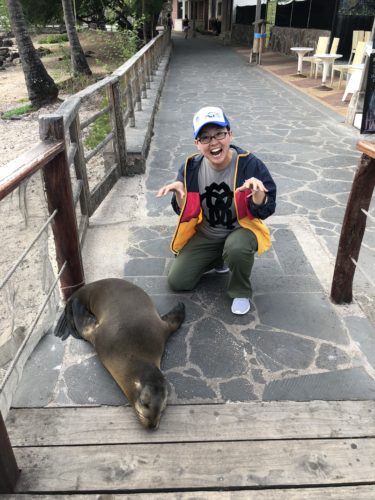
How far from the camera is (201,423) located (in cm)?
230

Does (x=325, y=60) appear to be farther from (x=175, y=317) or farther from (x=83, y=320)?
(x=83, y=320)

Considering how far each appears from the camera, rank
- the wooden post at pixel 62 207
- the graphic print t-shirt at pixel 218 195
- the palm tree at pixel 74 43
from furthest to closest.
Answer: the palm tree at pixel 74 43
the graphic print t-shirt at pixel 218 195
the wooden post at pixel 62 207

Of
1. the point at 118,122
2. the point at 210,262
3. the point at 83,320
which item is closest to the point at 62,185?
the point at 83,320

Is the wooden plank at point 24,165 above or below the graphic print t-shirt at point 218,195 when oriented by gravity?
above

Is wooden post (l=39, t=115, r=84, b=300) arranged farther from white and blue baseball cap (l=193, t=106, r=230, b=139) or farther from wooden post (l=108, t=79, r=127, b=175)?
wooden post (l=108, t=79, r=127, b=175)

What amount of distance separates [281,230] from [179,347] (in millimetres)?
2142

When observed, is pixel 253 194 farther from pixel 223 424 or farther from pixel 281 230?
pixel 281 230

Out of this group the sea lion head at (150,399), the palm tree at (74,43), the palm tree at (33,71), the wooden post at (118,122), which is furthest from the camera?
the palm tree at (74,43)

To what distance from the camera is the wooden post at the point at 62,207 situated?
9.29ft

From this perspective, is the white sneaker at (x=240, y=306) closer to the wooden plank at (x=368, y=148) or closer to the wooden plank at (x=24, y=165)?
the wooden plank at (x=368, y=148)

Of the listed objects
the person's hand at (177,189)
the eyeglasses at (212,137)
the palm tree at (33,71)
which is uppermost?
the eyeglasses at (212,137)

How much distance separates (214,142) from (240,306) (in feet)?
3.97

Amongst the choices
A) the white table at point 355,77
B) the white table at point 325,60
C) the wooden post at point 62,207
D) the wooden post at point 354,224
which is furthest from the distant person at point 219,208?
the white table at point 325,60

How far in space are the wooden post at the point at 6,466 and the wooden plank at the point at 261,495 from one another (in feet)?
0.17
